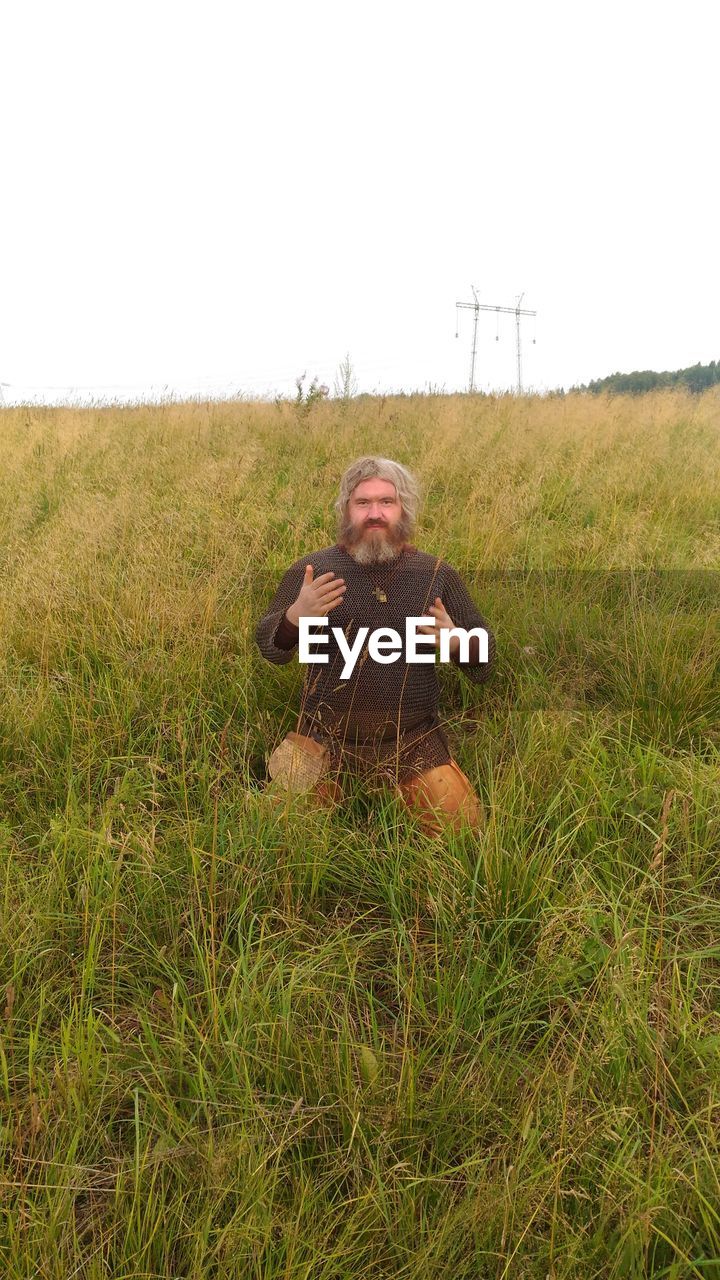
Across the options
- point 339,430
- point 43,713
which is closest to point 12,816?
point 43,713

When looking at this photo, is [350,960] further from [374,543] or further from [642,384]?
[642,384]

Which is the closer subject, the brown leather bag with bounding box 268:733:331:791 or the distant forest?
the brown leather bag with bounding box 268:733:331:791

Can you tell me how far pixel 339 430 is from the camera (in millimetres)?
7094

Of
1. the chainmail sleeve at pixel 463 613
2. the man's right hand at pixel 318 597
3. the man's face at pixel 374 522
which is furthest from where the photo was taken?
the chainmail sleeve at pixel 463 613

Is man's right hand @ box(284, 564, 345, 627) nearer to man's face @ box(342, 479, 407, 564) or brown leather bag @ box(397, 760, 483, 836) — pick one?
man's face @ box(342, 479, 407, 564)

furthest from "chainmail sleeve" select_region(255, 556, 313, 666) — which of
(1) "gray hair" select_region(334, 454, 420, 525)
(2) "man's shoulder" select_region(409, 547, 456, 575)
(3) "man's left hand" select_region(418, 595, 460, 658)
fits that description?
(3) "man's left hand" select_region(418, 595, 460, 658)

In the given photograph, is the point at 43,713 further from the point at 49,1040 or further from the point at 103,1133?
the point at 103,1133

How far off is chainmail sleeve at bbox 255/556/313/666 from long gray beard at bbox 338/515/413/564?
0.20 m

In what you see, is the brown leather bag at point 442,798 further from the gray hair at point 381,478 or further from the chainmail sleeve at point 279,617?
the gray hair at point 381,478

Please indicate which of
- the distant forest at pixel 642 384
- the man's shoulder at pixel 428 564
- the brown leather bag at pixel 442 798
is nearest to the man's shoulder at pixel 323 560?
the man's shoulder at pixel 428 564

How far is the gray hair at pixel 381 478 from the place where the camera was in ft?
8.67

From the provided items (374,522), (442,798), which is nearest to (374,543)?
(374,522)

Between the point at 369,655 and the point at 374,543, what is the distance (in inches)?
17.6

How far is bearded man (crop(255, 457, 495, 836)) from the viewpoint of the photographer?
89.9 inches
